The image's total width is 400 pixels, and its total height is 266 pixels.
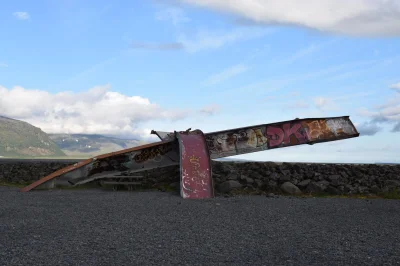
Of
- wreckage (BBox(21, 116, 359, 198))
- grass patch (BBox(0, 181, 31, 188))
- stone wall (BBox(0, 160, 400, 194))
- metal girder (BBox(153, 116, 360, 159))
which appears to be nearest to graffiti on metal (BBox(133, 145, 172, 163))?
wreckage (BBox(21, 116, 359, 198))

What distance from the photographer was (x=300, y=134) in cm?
2116

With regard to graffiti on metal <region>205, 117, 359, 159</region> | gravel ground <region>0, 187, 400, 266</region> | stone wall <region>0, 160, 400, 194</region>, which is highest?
graffiti on metal <region>205, 117, 359, 159</region>

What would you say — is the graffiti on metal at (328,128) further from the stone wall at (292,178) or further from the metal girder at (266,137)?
the stone wall at (292,178)

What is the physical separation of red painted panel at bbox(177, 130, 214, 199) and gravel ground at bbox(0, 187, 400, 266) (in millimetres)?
1224

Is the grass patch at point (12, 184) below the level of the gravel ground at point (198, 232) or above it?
above

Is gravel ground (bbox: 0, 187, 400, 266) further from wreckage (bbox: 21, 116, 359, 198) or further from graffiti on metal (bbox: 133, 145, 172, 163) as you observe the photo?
graffiti on metal (bbox: 133, 145, 172, 163)

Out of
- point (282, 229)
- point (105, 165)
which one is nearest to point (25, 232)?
point (282, 229)

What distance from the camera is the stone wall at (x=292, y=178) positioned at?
1850 cm

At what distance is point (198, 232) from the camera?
9.70 m

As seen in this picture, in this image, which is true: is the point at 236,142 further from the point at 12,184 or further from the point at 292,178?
the point at 12,184

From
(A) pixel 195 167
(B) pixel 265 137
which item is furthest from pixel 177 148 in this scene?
(B) pixel 265 137

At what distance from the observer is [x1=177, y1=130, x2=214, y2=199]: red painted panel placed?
1677 centimetres

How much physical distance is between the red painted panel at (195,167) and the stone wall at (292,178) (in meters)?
1.19

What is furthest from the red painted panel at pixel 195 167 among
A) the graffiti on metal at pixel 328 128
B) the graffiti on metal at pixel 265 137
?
the graffiti on metal at pixel 328 128
